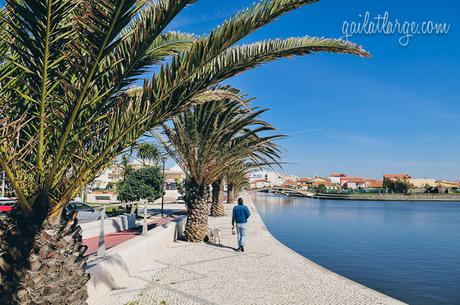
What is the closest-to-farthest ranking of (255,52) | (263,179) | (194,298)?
1. (255,52)
2. (194,298)
3. (263,179)

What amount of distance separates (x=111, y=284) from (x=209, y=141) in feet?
22.1

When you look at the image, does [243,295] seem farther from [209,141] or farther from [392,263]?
[392,263]

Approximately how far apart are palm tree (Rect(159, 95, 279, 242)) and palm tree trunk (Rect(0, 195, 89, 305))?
→ 8901 mm

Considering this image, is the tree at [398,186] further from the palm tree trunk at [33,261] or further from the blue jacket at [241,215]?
the palm tree trunk at [33,261]

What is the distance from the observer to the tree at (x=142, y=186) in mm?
22625

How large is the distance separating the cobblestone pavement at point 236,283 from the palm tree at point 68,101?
2739 mm

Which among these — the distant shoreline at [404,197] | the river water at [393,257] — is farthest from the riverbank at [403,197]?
the river water at [393,257]

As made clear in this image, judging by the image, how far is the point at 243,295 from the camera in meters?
6.96

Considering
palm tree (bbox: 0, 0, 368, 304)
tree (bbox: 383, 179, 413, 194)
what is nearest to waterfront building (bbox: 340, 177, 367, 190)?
tree (bbox: 383, 179, 413, 194)

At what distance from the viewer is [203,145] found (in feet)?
42.4

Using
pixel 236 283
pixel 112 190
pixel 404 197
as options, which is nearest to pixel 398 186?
pixel 404 197

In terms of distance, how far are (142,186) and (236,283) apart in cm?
1582

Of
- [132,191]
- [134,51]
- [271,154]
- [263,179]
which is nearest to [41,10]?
[134,51]

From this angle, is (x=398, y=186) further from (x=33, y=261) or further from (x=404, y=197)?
(x=33, y=261)
